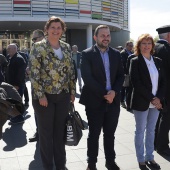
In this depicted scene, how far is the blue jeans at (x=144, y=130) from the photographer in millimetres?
4141

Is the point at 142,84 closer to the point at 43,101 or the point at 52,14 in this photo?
the point at 43,101

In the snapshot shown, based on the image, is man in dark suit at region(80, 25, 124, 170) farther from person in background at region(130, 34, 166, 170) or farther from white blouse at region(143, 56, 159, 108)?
white blouse at region(143, 56, 159, 108)

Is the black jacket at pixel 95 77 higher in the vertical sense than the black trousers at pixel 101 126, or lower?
higher

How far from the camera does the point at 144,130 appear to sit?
4219 mm

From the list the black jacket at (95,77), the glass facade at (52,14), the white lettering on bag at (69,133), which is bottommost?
the white lettering on bag at (69,133)

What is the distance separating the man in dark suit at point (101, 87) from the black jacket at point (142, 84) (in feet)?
0.73

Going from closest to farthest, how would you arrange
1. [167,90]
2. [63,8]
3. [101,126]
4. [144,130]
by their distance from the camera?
[101,126]
[144,130]
[167,90]
[63,8]

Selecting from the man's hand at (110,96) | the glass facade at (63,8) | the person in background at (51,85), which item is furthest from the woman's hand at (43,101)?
the glass facade at (63,8)

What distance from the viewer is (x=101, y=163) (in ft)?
14.5

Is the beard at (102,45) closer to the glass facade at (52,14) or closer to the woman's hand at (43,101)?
the woman's hand at (43,101)

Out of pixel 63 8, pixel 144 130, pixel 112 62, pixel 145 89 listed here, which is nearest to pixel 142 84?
pixel 145 89

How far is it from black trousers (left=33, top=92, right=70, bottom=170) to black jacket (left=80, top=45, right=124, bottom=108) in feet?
1.00

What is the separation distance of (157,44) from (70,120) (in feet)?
6.79

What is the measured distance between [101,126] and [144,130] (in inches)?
26.2
